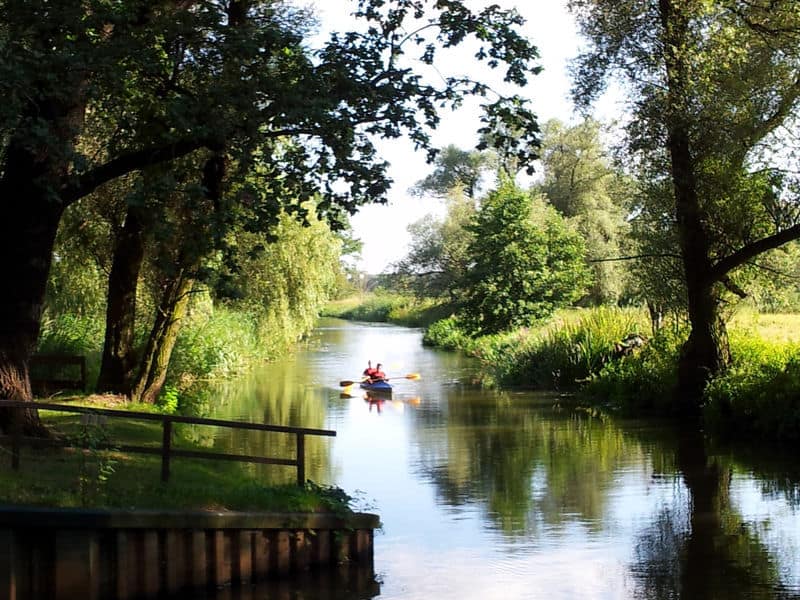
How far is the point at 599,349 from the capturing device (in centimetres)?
3178

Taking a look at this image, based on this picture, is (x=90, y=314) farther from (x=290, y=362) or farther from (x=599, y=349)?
(x=290, y=362)

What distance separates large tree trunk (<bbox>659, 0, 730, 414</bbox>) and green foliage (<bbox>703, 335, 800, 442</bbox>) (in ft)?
2.49

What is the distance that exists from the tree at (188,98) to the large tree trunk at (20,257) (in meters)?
0.02

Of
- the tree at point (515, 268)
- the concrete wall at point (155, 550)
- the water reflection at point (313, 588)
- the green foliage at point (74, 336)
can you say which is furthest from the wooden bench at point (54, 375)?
the tree at point (515, 268)

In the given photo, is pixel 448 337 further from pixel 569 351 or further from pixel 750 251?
pixel 750 251

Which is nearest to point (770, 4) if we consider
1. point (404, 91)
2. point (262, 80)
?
point (404, 91)

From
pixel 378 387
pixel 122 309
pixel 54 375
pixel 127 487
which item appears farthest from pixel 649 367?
pixel 127 487

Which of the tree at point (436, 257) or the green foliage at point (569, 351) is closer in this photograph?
the green foliage at point (569, 351)

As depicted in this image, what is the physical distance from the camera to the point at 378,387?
1297 inches

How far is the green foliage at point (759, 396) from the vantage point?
20.6 m

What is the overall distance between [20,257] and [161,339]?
9.62 metres

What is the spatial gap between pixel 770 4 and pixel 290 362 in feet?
98.2

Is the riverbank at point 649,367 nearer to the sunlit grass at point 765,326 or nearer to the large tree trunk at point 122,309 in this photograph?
the sunlit grass at point 765,326

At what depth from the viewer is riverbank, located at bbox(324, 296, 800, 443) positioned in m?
21.2
